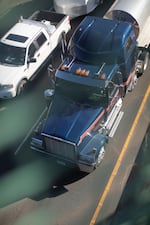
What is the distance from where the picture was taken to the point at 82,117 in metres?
12.3

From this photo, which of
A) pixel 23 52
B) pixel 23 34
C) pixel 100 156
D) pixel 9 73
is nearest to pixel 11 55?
pixel 23 52

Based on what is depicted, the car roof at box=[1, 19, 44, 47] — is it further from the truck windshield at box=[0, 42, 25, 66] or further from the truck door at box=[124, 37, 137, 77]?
the truck door at box=[124, 37, 137, 77]

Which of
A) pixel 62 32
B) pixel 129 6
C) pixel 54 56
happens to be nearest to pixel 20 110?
pixel 54 56

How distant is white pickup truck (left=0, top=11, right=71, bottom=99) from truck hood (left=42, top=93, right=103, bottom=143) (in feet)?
9.89

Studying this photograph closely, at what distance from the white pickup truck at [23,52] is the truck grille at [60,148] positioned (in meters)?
4.00

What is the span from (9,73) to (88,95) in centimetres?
421

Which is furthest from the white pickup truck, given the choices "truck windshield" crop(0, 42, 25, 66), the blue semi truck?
the blue semi truck

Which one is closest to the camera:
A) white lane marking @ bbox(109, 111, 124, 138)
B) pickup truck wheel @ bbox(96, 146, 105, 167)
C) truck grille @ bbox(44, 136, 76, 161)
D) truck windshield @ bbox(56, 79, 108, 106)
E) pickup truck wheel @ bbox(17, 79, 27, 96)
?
truck grille @ bbox(44, 136, 76, 161)

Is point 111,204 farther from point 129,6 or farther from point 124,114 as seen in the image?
point 129,6

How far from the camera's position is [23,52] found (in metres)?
15.4

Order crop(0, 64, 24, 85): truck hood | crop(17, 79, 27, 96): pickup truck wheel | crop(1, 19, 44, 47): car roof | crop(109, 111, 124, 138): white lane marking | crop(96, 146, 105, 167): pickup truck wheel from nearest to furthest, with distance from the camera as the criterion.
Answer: crop(96, 146, 105, 167): pickup truck wheel → crop(109, 111, 124, 138): white lane marking → crop(0, 64, 24, 85): truck hood → crop(17, 79, 27, 96): pickup truck wheel → crop(1, 19, 44, 47): car roof

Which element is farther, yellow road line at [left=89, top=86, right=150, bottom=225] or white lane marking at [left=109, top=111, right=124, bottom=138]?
white lane marking at [left=109, top=111, right=124, bottom=138]

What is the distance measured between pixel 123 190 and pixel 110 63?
179 inches

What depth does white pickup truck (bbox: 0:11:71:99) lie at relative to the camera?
49.5ft
